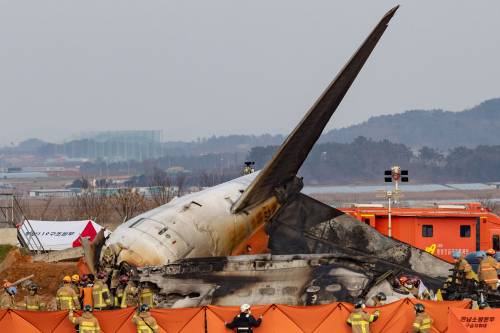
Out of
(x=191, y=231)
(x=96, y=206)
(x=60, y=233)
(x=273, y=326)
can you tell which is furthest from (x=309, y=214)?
(x=96, y=206)

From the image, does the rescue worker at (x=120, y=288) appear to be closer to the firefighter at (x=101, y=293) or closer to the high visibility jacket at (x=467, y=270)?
the firefighter at (x=101, y=293)

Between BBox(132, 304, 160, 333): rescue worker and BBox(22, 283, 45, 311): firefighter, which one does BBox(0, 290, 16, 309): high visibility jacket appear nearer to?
BBox(22, 283, 45, 311): firefighter

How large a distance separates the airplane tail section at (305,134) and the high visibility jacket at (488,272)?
22.5 ft

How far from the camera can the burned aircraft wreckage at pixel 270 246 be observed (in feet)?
78.9

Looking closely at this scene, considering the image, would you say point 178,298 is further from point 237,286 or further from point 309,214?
point 309,214

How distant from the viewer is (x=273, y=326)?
22.5 meters

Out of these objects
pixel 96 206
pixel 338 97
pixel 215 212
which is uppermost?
pixel 338 97

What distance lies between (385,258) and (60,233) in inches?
954

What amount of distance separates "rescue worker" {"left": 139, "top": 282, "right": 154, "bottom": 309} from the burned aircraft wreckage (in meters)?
0.20

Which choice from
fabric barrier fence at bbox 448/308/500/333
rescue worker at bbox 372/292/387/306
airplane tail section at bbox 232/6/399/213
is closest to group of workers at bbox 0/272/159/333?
rescue worker at bbox 372/292/387/306

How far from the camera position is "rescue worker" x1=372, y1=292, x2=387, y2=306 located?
2330cm

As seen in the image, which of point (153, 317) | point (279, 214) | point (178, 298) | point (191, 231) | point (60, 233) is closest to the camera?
point (153, 317)

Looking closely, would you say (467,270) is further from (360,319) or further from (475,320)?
(360,319)

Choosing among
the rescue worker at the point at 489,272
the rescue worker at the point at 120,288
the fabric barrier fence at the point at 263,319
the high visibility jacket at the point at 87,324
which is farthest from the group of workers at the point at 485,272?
the high visibility jacket at the point at 87,324
